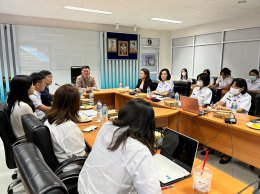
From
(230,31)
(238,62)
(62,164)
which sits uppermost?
(230,31)

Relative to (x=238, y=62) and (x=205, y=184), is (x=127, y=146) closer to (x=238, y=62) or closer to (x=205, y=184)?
(x=205, y=184)

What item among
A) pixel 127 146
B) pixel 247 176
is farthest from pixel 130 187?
pixel 247 176

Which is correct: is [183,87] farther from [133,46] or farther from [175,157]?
[133,46]

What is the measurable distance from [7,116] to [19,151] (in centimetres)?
127

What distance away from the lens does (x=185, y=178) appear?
121 centimetres

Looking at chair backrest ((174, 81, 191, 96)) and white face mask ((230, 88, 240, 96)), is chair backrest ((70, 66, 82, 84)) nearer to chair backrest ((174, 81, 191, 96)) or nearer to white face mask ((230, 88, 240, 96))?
chair backrest ((174, 81, 191, 96))

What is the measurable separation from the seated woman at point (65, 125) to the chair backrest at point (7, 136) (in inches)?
24.6

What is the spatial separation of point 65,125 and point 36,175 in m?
0.79

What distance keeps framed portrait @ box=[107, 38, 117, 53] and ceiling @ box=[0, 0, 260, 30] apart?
96 centimetres

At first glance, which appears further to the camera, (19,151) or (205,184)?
(205,184)

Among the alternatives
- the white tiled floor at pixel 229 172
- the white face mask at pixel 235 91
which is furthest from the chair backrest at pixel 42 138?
the white face mask at pixel 235 91

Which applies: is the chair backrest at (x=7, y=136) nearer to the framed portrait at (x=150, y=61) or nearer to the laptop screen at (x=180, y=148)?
the laptop screen at (x=180, y=148)

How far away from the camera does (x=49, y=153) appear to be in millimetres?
1486

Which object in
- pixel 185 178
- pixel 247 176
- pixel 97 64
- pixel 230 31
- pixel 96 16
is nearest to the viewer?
pixel 185 178
